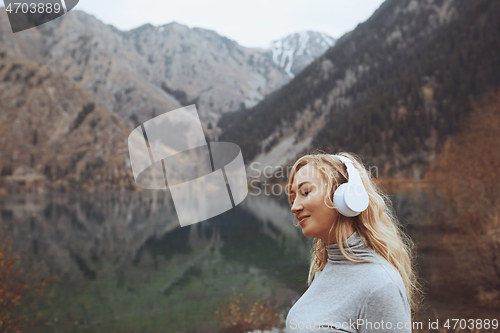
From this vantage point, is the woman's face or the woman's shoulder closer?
the woman's shoulder

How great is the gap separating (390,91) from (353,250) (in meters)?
99.4

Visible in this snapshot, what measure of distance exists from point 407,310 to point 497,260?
11386mm

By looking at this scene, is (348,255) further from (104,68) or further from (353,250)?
(104,68)

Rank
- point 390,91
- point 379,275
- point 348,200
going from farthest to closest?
point 390,91
point 348,200
point 379,275

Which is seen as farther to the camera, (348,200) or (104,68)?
(104,68)

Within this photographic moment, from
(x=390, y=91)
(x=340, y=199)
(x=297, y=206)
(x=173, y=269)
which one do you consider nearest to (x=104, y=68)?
(x=390, y=91)

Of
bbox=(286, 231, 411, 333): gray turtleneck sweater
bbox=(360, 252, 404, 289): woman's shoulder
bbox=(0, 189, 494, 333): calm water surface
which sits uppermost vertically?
bbox=(360, 252, 404, 289): woman's shoulder

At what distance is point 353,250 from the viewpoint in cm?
125

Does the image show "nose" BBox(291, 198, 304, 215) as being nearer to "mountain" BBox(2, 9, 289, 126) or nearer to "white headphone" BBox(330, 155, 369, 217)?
"white headphone" BBox(330, 155, 369, 217)

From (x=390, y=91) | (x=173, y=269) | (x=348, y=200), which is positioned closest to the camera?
(x=348, y=200)

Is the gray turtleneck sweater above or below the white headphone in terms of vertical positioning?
below

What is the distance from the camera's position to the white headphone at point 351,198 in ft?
4.06

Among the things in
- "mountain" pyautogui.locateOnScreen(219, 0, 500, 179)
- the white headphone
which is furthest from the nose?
"mountain" pyautogui.locateOnScreen(219, 0, 500, 179)

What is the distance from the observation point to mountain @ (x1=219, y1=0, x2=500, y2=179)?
74.4 metres
